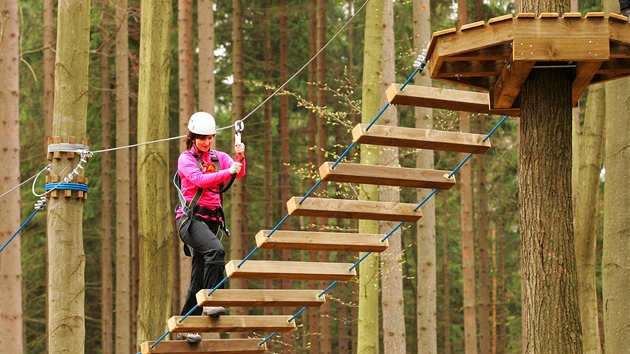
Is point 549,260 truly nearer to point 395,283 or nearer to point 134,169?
point 395,283

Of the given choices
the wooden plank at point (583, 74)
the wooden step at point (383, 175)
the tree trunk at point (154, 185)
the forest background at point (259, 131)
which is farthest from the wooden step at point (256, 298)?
the forest background at point (259, 131)

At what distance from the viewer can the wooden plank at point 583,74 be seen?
622 cm

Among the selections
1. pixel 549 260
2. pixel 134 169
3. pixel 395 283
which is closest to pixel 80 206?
pixel 549 260

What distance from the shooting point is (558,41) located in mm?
5969

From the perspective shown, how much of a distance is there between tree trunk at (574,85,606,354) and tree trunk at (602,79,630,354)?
209cm

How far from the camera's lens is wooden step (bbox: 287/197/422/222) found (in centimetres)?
729

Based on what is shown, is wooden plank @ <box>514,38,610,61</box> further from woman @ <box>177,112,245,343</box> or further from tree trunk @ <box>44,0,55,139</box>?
tree trunk @ <box>44,0,55,139</box>

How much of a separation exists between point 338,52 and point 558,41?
22.6 metres

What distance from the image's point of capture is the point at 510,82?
6.54 m

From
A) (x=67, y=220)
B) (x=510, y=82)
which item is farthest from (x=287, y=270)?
(x=510, y=82)

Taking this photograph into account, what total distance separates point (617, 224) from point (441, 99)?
10.2 feet

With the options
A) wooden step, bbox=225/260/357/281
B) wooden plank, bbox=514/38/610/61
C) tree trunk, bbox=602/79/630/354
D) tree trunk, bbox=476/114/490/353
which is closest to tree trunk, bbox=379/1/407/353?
tree trunk, bbox=602/79/630/354

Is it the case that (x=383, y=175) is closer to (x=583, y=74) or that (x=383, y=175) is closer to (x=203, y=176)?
(x=203, y=176)

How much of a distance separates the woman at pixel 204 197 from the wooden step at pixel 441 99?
1373 mm
